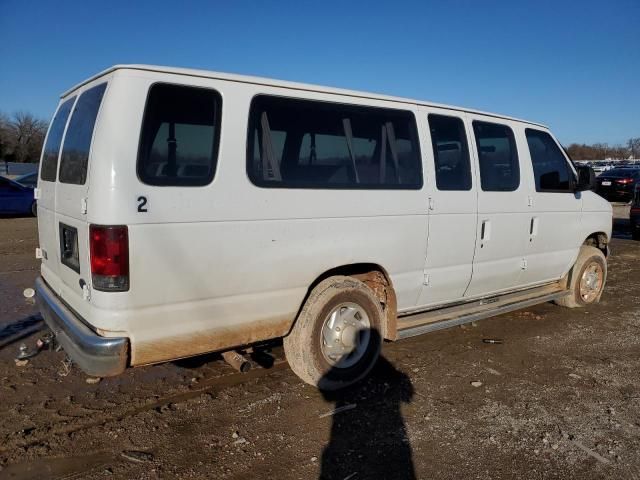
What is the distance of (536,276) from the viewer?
18.1ft

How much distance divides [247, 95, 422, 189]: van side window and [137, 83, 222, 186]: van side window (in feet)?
0.90

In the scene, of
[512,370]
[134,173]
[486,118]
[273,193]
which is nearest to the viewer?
[134,173]

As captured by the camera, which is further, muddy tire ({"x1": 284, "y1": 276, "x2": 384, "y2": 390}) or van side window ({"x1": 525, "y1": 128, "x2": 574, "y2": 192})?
van side window ({"x1": 525, "y1": 128, "x2": 574, "y2": 192})

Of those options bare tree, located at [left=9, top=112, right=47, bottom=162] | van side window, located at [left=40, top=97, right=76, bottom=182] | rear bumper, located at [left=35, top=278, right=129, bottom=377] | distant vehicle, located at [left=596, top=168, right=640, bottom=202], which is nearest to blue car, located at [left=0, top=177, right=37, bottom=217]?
van side window, located at [left=40, top=97, right=76, bottom=182]

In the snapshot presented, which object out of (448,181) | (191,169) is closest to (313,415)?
(191,169)

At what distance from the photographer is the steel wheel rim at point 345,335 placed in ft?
12.7

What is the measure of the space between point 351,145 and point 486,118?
5.86ft

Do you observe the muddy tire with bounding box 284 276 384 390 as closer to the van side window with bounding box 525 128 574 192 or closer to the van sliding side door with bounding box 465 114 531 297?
the van sliding side door with bounding box 465 114 531 297

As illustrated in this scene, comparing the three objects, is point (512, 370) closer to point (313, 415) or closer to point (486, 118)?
point (313, 415)

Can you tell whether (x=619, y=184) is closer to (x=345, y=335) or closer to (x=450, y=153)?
(x=450, y=153)

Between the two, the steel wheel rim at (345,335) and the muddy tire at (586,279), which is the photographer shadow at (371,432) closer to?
the steel wheel rim at (345,335)

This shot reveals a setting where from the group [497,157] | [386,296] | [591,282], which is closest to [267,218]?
[386,296]

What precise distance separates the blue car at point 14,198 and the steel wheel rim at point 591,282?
1545cm

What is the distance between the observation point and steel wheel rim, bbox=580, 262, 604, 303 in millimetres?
6316
